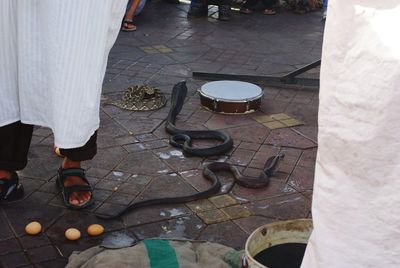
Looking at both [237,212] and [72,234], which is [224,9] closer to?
[237,212]

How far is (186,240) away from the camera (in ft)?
8.95

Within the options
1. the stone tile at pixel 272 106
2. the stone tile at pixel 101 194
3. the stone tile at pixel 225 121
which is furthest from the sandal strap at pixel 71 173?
the stone tile at pixel 272 106

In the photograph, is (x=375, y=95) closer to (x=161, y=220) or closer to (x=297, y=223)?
(x=297, y=223)

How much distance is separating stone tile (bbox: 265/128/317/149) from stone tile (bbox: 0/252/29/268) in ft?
6.33

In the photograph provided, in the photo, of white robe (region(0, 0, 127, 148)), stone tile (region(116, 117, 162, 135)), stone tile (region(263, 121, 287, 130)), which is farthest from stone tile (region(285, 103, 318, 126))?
white robe (region(0, 0, 127, 148))

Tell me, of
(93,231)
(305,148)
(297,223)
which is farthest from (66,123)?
(305,148)

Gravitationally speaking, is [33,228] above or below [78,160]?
below

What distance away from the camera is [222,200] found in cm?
327

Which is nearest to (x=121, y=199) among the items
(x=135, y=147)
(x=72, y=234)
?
(x=72, y=234)

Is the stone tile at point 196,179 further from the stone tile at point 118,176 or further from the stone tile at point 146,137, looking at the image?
the stone tile at point 146,137

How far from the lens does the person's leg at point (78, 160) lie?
301cm

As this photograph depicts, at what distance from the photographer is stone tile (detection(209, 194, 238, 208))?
3.23 metres

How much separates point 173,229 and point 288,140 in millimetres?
1438

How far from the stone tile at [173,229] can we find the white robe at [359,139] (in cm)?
149
